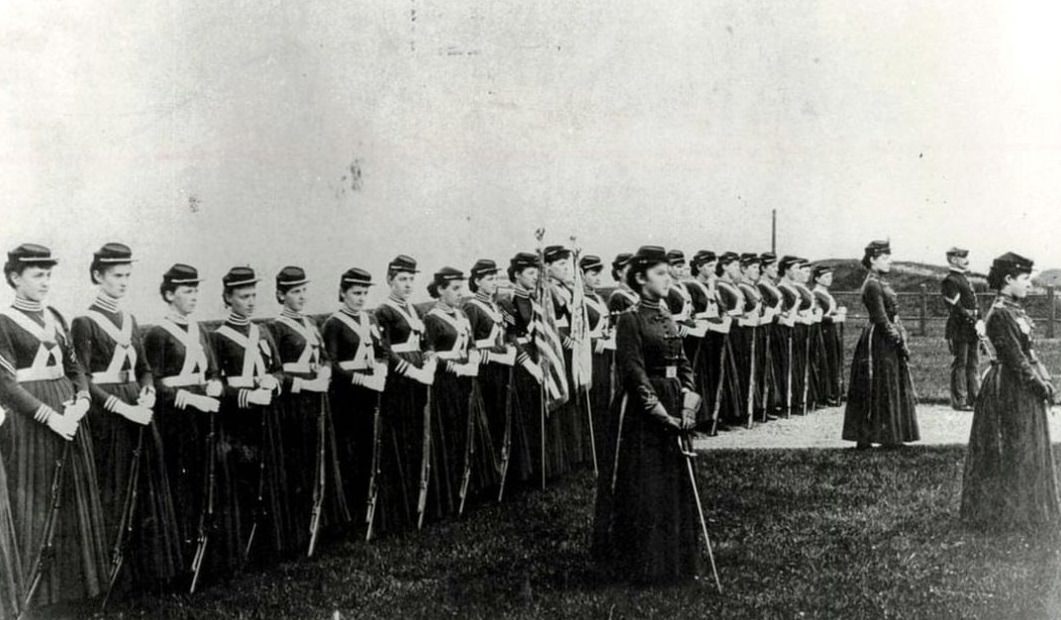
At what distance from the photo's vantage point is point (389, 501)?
6.26 m

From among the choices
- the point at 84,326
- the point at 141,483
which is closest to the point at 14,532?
the point at 141,483

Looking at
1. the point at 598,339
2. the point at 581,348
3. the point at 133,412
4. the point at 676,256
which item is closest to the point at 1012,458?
the point at 581,348

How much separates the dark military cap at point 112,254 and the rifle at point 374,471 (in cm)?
180

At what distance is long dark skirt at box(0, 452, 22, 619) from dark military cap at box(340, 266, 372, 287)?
2286 mm

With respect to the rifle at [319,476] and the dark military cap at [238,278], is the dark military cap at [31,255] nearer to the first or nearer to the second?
the dark military cap at [238,278]

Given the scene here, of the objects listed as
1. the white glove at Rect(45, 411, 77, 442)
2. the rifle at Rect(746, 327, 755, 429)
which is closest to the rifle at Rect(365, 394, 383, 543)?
the white glove at Rect(45, 411, 77, 442)

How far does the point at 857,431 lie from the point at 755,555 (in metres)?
3.32

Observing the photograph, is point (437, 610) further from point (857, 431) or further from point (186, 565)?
point (857, 431)

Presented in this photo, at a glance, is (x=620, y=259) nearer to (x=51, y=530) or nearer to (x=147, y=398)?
(x=147, y=398)

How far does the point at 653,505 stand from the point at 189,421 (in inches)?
97.3

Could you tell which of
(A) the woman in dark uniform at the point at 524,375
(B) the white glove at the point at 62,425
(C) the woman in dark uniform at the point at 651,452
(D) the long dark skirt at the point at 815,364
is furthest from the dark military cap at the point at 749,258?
(B) the white glove at the point at 62,425

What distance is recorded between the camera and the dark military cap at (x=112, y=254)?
491cm

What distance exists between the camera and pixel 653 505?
495cm

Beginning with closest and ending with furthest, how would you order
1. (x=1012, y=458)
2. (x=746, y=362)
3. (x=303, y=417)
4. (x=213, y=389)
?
1. (x=213, y=389)
2. (x=1012, y=458)
3. (x=303, y=417)
4. (x=746, y=362)
